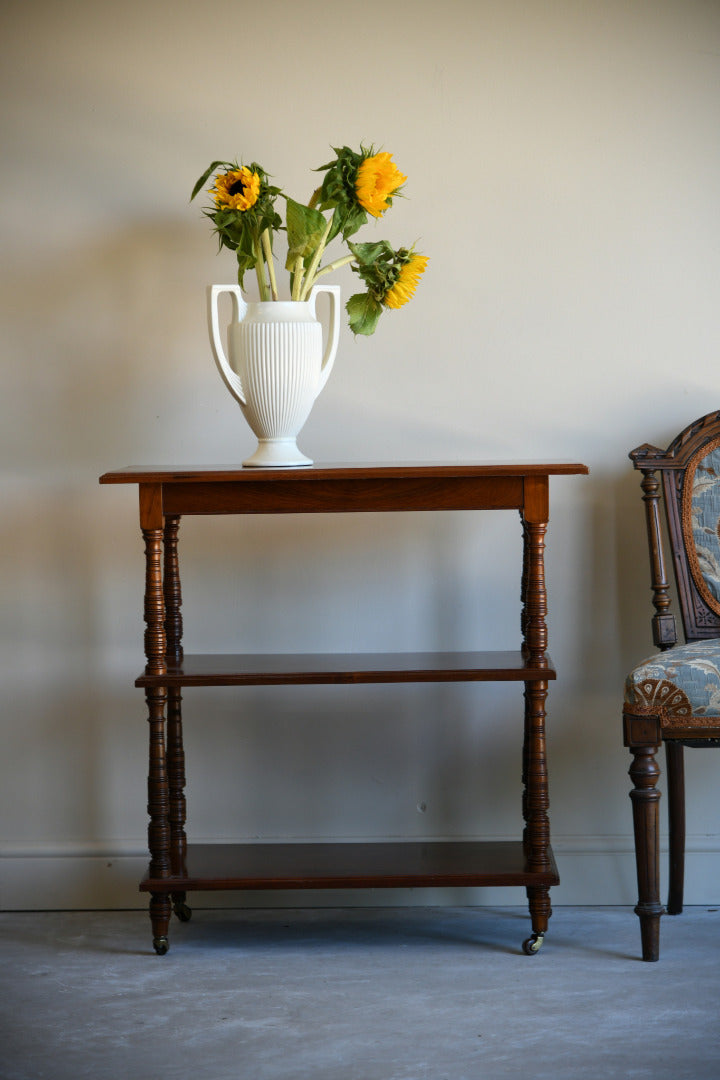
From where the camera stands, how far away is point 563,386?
245 cm

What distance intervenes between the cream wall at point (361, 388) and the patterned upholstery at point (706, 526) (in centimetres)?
18

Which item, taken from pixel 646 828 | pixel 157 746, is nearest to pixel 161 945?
pixel 157 746

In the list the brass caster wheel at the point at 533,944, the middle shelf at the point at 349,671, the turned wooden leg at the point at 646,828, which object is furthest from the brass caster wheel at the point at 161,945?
the turned wooden leg at the point at 646,828

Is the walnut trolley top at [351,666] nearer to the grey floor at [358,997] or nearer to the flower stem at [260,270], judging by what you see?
the grey floor at [358,997]

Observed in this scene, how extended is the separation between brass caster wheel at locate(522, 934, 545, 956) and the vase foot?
1.01 meters

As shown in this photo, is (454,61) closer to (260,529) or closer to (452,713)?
(260,529)

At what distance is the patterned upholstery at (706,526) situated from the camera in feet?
7.52

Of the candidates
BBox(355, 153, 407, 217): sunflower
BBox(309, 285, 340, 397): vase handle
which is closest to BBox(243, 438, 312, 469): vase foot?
BBox(309, 285, 340, 397): vase handle

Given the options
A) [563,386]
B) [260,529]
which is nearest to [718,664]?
[563,386]

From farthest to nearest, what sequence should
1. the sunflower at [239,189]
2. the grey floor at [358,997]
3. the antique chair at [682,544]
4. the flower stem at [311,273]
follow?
the antique chair at [682,544] → the flower stem at [311,273] → the sunflower at [239,189] → the grey floor at [358,997]

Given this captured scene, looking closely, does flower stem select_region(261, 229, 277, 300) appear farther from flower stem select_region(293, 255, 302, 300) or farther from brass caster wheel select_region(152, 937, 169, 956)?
brass caster wheel select_region(152, 937, 169, 956)

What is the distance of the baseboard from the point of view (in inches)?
95.3

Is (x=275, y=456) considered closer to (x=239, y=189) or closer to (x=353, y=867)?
(x=239, y=189)

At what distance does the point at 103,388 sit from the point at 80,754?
82 cm
